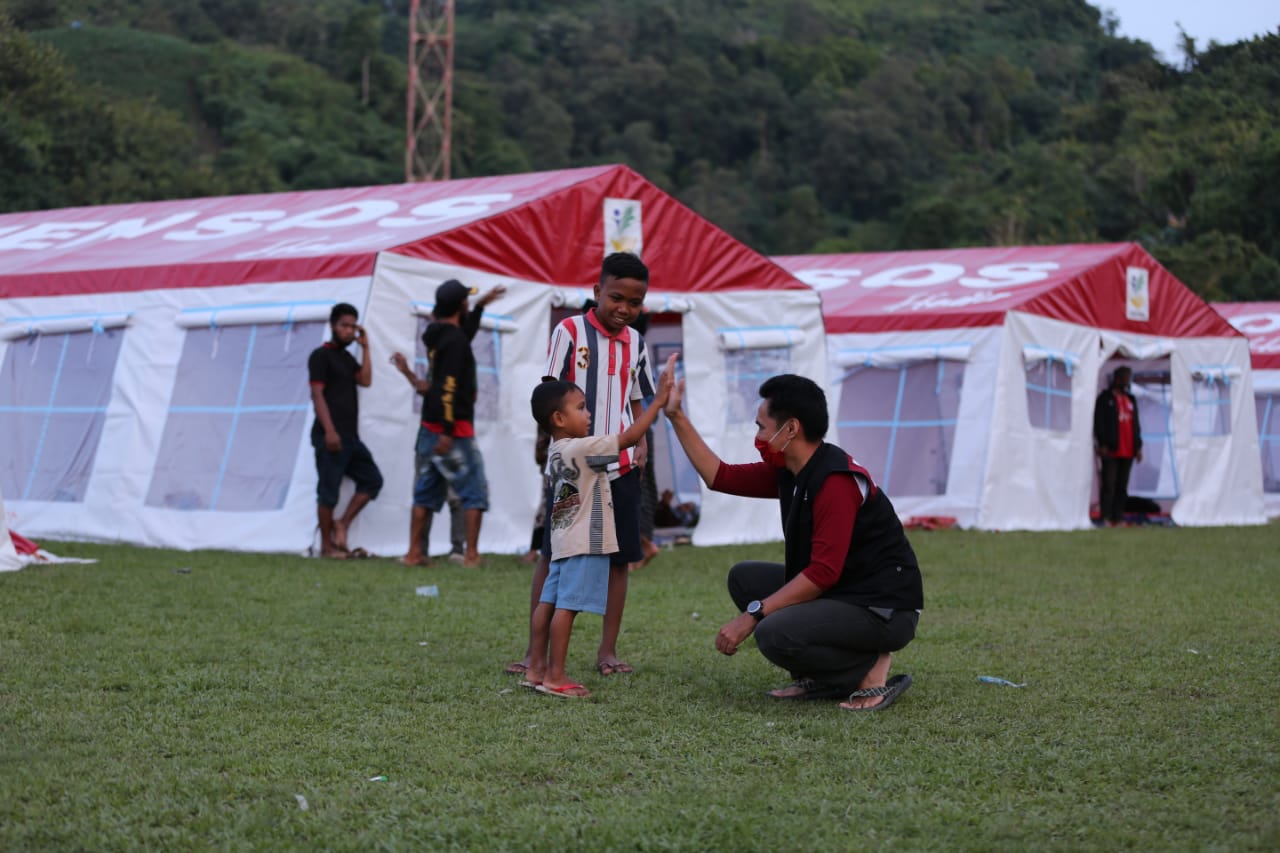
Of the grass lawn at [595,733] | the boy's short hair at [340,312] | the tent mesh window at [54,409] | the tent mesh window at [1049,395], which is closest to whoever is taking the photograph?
the grass lawn at [595,733]

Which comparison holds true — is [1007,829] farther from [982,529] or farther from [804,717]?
[982,529]

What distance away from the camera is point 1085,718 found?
4.54 meters

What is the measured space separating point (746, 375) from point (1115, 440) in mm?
5006

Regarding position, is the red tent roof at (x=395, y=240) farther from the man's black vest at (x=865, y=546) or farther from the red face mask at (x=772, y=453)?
the man's black vest at (x=865, y=546)

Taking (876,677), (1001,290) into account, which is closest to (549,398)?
(876,677)

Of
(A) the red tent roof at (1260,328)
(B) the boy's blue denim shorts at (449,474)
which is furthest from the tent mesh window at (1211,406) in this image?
(B) the boy's blue denim shorts at (449,474)

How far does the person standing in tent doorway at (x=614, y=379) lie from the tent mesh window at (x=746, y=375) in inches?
239

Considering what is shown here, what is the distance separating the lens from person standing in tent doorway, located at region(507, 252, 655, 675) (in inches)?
205

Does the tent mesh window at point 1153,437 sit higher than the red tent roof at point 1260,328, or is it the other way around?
the red tent roof at point 1260,328

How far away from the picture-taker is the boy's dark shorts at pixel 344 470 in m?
9.21

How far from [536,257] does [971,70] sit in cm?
6483

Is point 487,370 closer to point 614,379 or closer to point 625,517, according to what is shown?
point 614,379

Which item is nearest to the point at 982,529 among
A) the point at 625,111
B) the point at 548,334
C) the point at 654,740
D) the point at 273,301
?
the point at 548,334

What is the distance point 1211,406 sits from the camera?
16.2 meters
